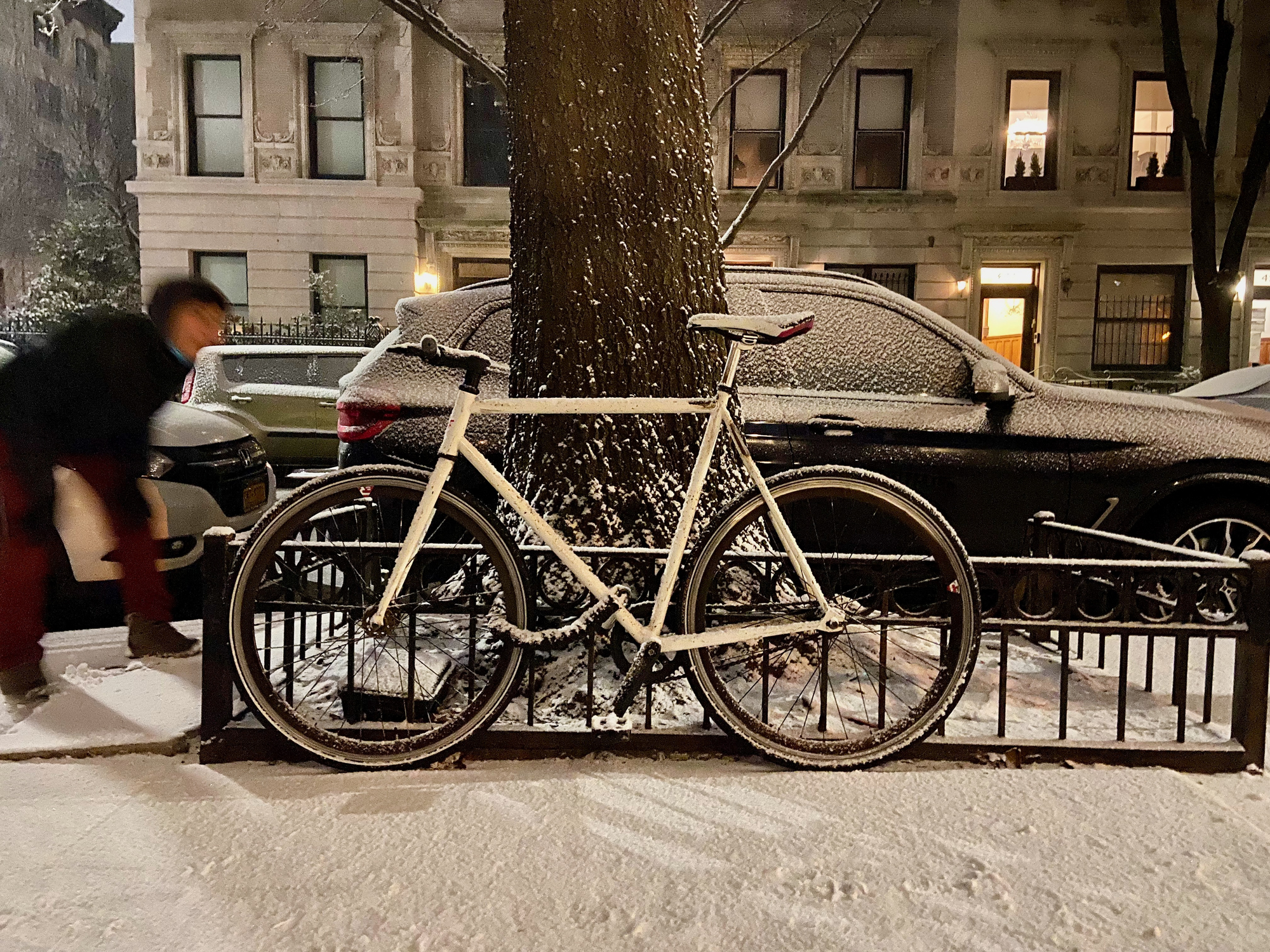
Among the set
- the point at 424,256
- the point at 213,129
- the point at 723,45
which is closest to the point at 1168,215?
the point at 723,45

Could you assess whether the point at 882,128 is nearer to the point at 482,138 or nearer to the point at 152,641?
the point at 482,138

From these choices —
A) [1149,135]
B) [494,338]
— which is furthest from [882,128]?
[494,338]

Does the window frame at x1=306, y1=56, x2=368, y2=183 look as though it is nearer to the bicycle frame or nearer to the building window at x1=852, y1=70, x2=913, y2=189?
the building window at x1=852, y1=70, x2=913, y2=189

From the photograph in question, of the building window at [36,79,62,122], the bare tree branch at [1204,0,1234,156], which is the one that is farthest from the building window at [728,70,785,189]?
the building window at [36,79,62,122]

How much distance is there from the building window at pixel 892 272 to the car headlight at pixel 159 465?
16228 mm

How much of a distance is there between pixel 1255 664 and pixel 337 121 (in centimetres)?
1945

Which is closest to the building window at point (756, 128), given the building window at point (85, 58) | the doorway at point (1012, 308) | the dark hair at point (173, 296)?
the doorway at point (1012, 308)

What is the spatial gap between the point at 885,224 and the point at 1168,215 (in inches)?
245

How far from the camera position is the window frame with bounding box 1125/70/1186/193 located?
1786cm

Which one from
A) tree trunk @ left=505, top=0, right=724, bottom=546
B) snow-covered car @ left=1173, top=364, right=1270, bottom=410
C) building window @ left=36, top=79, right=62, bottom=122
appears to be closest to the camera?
tree trunk @ left=505, top=0, right=724, bottom=546

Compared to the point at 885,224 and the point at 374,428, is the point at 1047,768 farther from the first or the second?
the point at 885,224

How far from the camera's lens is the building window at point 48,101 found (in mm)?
29705

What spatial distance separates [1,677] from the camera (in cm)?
305

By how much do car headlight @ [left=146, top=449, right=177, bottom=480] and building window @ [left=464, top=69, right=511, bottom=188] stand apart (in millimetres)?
14770
